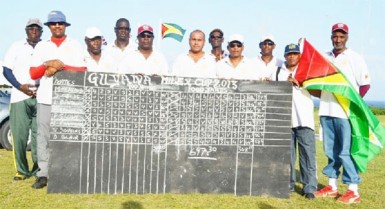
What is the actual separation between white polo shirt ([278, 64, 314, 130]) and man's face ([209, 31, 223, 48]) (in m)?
1.68

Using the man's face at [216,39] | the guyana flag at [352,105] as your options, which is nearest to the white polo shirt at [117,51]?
the man's face at [216,39]

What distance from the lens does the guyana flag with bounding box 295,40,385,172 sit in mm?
6004

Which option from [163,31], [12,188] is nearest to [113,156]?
[12,188]

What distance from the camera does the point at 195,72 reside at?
20.4 ft

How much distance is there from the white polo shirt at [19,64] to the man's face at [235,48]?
2821mm

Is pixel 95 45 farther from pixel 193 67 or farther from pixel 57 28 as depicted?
pixel 193 67

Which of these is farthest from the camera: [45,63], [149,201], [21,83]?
[21,83]

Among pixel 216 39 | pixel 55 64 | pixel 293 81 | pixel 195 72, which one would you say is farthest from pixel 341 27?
pixel 55 64

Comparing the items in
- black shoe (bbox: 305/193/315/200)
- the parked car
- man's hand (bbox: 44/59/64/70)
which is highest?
man's hand (bbox: 44/59/64/70)

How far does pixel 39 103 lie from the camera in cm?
610

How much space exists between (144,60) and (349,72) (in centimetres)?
278

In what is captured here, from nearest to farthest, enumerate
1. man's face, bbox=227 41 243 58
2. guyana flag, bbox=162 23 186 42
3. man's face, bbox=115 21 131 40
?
1. man's face, bbox=227 41 243 58
2. man's face, bbox=115 21 131 40
3. guyana flag, bbox=162 23 186 42

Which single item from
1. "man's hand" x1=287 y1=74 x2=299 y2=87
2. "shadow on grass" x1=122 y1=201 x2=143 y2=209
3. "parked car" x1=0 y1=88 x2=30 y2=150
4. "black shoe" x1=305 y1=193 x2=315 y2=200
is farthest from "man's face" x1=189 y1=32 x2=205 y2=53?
"parked car" x1=0 y1=88 x2=30 y2=150

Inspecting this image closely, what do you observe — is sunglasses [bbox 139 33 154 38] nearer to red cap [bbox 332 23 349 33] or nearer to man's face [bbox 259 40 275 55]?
man's face [bbox 259 40 275 55]
